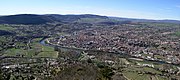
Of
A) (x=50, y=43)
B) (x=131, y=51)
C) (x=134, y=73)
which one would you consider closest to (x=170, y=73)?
(x=134, y=73)

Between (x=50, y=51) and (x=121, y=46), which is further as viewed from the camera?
(x=121, y=46)

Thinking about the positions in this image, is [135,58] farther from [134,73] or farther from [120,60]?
[134,73]

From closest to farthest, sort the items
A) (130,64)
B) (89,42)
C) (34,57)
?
(130,64) → (34,57) → (89,42)

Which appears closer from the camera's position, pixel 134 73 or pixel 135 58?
pixel 134 73

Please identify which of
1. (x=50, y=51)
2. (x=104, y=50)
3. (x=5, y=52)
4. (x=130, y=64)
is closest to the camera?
(x=130, y=64)

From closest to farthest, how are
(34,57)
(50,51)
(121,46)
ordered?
(34,57)
(50,51)
(121,46)

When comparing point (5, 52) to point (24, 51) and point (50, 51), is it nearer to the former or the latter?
point (24, 51)

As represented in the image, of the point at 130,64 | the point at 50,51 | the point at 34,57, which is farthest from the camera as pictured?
the point at 50,51

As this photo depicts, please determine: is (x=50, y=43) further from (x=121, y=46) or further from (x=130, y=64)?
(x=130, y=64)

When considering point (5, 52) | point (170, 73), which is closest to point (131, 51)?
point (170, 73)
